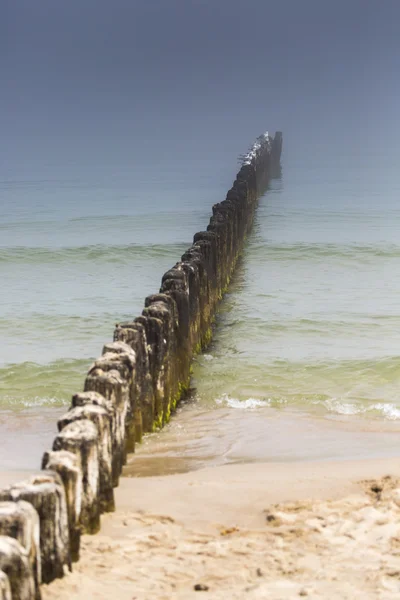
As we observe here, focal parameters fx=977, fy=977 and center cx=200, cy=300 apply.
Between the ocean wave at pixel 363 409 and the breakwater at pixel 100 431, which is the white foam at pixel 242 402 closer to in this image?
the breakwater at pixel 100 431

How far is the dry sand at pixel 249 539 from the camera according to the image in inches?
186

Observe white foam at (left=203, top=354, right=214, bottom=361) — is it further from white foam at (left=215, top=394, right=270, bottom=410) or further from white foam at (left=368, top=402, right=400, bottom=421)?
white foam at (left=368, top=402, right=400, bottom=421)

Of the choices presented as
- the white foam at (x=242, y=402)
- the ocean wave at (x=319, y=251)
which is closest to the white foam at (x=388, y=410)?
the white foam at (x=242, y=402)

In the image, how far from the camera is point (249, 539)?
5371 mm

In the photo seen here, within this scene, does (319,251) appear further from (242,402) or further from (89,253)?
(242,402)

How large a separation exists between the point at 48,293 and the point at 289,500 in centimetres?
1089

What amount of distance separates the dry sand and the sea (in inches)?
37.7

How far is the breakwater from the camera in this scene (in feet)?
13.5

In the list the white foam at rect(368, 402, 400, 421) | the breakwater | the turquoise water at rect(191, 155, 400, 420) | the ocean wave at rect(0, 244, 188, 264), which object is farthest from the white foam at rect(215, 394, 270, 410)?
the ocean wave at rect(0, 244, 188, 264)

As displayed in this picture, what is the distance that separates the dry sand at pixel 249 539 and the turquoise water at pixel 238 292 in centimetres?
280

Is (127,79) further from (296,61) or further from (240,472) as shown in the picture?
(240,472)

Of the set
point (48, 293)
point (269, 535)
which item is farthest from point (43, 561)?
point (48, 293)

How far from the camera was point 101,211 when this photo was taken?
98.9ft

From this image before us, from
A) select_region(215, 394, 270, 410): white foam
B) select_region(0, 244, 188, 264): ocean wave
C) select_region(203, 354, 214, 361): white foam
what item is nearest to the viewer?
select_region(215, 394, 270, 410): white foam
